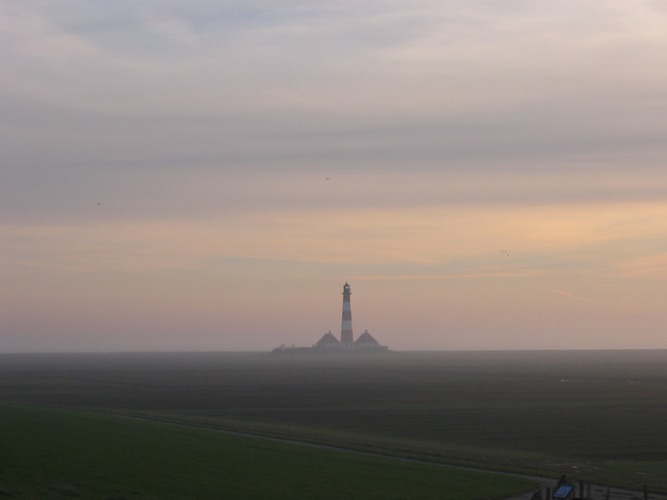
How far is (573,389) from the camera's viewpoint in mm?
102062

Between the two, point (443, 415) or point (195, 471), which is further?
point (443, 415)

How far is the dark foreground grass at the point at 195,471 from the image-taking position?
34656 mm

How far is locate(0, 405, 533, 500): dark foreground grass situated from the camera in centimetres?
3466

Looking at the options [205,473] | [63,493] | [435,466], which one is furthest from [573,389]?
[63,493]

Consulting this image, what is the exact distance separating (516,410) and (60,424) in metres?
36.9

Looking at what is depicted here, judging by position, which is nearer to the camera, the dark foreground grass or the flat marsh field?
the dark foreground grass

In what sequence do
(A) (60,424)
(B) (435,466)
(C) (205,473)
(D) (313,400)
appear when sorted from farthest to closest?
(D) (313,400)
(A) (60,424)
(B) (435,466)
(C) (205,473)

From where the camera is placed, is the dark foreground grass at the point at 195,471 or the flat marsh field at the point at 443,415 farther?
the flat marsh field at the point at 443,415

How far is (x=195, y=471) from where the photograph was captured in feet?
129

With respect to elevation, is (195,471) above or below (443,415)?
below

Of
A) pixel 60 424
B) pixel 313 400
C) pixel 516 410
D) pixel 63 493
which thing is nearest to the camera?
pixel 63 493

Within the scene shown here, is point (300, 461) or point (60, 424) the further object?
point (60, 424)

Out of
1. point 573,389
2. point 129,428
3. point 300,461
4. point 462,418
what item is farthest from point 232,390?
point 300,461

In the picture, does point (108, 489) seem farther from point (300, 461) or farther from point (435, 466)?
point (435, 466)
